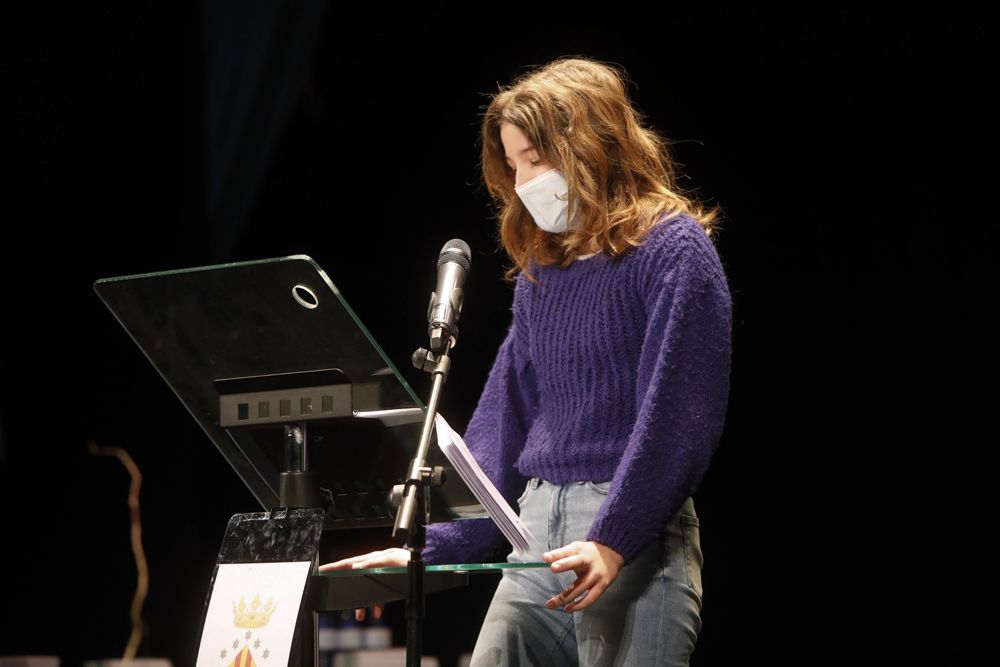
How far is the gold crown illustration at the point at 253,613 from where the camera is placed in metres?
1.17

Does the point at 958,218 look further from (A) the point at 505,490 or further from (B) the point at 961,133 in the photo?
(A) the point at 505,490

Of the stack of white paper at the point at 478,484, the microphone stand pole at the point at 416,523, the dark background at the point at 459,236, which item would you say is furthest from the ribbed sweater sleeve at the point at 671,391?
the dark background at the point at 459,236

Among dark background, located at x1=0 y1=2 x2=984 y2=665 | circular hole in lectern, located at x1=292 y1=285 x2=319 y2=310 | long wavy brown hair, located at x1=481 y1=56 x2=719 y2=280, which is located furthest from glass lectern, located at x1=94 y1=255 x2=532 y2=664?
dark background, located at x1=0 y1=2 x2=984 y2=665

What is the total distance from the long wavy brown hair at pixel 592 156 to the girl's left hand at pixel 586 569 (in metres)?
0.39

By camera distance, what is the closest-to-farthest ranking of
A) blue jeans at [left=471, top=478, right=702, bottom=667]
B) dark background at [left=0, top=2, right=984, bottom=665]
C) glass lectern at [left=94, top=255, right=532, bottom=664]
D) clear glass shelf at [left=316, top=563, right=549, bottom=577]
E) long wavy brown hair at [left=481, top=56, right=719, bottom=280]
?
clear glass shelf at [left=316, top=563, right=549, bottom=577] < glass lectern at [left=94, top=255, right=532, bottom=664] < blue jeans at [left=471, top=478, right=702, bottom=667] < long wavy brown hair at [left=481, top=56, right=719, bottom=280] < dark background at [left=0, top=2, right=984, bottom=665]

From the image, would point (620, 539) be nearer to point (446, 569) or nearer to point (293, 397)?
point (446, 569)

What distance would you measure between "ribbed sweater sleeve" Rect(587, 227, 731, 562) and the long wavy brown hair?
0.08 m

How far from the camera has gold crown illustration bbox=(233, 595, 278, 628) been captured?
3.84ft

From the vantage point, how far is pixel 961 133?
2.68 meters

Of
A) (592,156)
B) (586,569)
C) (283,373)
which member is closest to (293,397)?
(283,373)

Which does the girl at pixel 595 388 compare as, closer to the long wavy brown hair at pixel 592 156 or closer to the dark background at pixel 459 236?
the long wavy brown hair at pixel 592 156

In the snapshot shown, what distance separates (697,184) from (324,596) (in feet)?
6.27

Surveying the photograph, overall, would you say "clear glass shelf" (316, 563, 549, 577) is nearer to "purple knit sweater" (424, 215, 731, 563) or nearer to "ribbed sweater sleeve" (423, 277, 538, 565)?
"purple knit sweater" (424, 215, 731, 563)

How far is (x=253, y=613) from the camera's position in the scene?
118 centimetres
